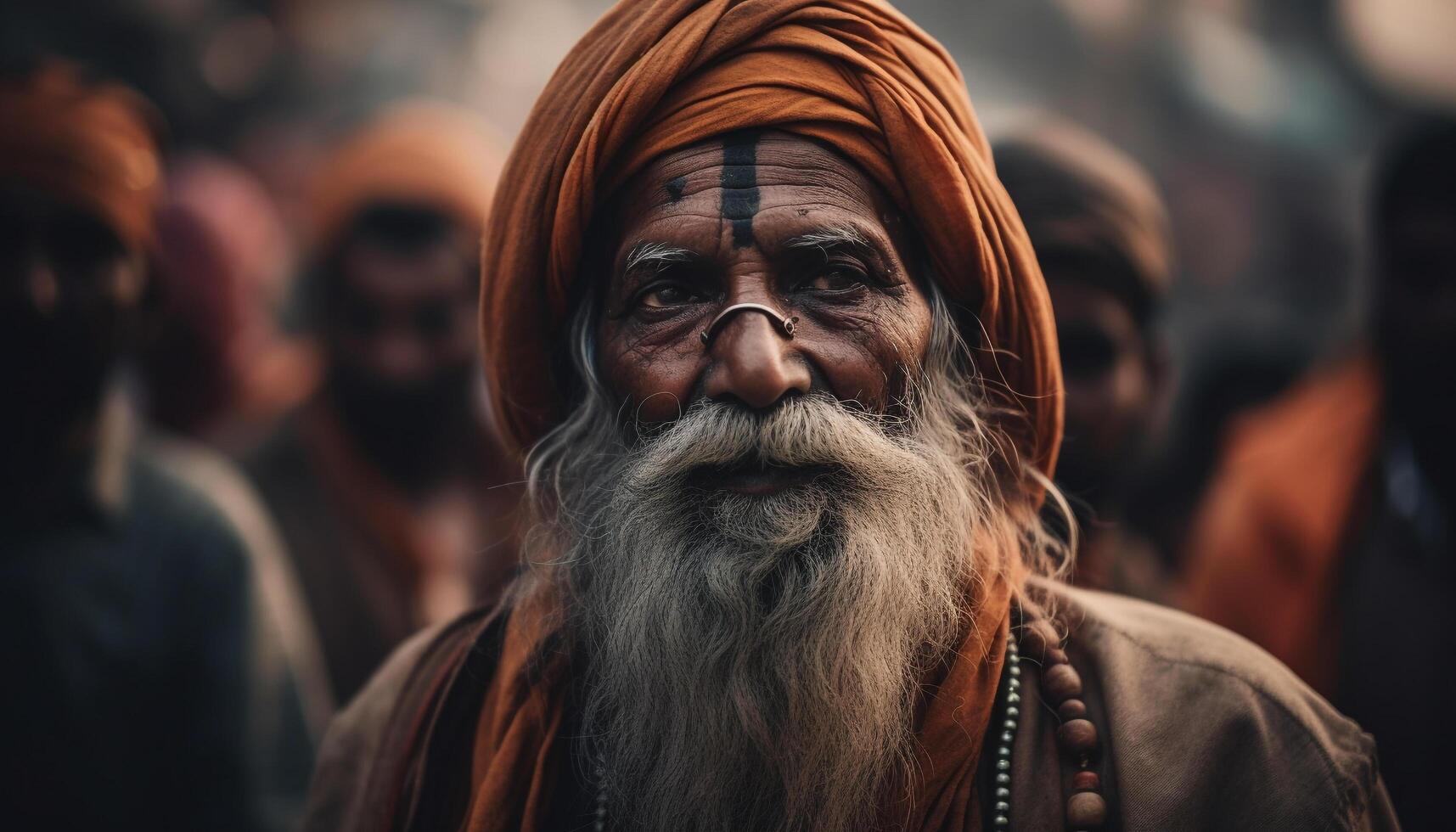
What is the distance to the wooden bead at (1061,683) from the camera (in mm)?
2018

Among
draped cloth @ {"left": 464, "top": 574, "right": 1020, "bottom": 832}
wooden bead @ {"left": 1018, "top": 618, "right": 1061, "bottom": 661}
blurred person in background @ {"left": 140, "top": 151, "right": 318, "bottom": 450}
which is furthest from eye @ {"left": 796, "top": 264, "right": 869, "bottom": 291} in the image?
blurred person in background @ {"left": 140, "top": 151, "right": 318, "bottom": 450}

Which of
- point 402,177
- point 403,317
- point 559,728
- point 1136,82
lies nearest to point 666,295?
point 559,728

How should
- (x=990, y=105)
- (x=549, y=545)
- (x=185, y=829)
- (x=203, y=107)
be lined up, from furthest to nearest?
(x=203, y=107) → (x=990, y=105) → (x=185, y=829) → (x=549, y=545)

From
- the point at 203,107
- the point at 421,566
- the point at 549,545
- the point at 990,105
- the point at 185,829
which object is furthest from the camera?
the point at 203,107

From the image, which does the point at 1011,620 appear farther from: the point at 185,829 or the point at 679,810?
the point at 185,829

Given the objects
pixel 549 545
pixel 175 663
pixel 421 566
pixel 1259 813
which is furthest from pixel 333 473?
pixel 1259 813

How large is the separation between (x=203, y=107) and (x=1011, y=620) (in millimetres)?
11541

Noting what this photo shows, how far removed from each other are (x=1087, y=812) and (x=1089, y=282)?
6.31 ft

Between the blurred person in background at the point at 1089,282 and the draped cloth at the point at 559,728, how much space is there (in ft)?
4.33

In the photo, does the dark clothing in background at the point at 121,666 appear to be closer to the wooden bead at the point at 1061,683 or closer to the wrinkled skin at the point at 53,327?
the wrinkled skin at the point at 53,327

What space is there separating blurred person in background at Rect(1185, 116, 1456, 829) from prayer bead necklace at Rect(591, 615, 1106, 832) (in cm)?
174

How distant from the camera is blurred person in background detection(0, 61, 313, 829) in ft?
9.76

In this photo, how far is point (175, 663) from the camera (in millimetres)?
3152

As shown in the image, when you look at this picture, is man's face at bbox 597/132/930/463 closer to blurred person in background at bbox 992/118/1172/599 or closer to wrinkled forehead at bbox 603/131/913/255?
wrinkled forehead at bbox 603/131/913/255
